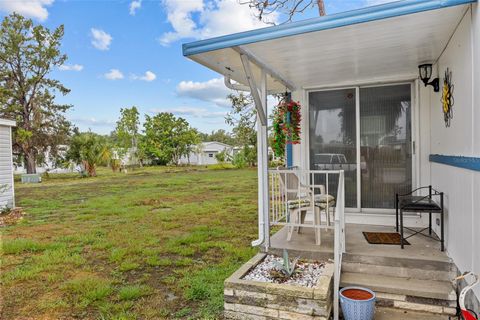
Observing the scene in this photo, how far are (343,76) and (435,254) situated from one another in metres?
2.54

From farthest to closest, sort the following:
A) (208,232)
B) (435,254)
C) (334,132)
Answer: (208,232), (334,132), (435,254)

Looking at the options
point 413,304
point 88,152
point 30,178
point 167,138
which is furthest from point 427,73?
point 167,138

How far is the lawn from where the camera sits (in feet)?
10.00

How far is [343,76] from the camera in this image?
4.41 m

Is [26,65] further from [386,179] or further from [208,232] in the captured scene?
[386,179]

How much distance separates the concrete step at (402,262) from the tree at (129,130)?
→ 2540cm

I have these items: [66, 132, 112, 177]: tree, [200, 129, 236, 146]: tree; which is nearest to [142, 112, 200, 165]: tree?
[66, 132, 112, 177]: tree

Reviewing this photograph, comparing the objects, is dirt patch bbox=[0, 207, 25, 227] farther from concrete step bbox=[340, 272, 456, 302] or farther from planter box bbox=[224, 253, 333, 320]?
concrete step bbox=[340, 272, 456, 302]

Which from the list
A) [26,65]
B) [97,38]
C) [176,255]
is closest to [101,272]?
[176,255]

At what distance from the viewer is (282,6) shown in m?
7.30

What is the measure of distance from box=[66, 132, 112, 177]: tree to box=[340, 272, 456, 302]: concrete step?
18.4 meters

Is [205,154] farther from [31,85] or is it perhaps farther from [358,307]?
[358,307]

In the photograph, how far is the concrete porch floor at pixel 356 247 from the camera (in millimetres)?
3145

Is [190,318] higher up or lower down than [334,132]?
lower down
